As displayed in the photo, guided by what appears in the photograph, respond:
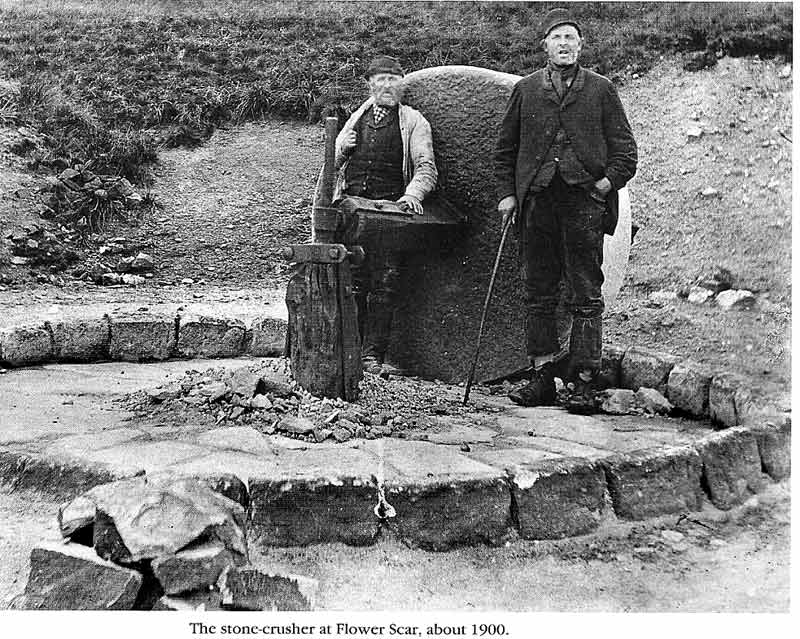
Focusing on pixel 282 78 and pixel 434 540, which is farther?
pixel 282 78

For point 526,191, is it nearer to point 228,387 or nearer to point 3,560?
point 228,387

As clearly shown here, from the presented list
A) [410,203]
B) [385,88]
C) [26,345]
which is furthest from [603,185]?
[26,345]

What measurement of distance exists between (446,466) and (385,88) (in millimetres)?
2196

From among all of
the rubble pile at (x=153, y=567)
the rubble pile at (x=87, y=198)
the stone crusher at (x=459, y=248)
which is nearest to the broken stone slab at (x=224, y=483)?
the rubble pile at (x=153, y=567)

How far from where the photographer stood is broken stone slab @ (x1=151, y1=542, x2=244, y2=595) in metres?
2.50

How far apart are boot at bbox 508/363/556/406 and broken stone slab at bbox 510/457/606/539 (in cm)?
119

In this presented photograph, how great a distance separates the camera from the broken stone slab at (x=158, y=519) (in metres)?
2.54

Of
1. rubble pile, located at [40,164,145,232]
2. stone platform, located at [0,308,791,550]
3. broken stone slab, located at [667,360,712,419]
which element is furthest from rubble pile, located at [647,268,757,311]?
rubble pile, located at [40,164,145,232]

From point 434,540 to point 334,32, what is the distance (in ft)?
23.5

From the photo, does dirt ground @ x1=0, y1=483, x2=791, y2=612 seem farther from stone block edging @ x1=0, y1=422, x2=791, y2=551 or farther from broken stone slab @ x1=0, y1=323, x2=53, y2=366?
broken stone slab @ x1=0, y1=323, x2=53, y2=366

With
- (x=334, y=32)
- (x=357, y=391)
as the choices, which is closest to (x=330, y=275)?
(x=357, y=391)

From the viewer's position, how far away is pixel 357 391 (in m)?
3.98

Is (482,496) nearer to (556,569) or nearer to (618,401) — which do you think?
(556,569)

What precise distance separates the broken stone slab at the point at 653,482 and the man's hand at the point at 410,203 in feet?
5.63
